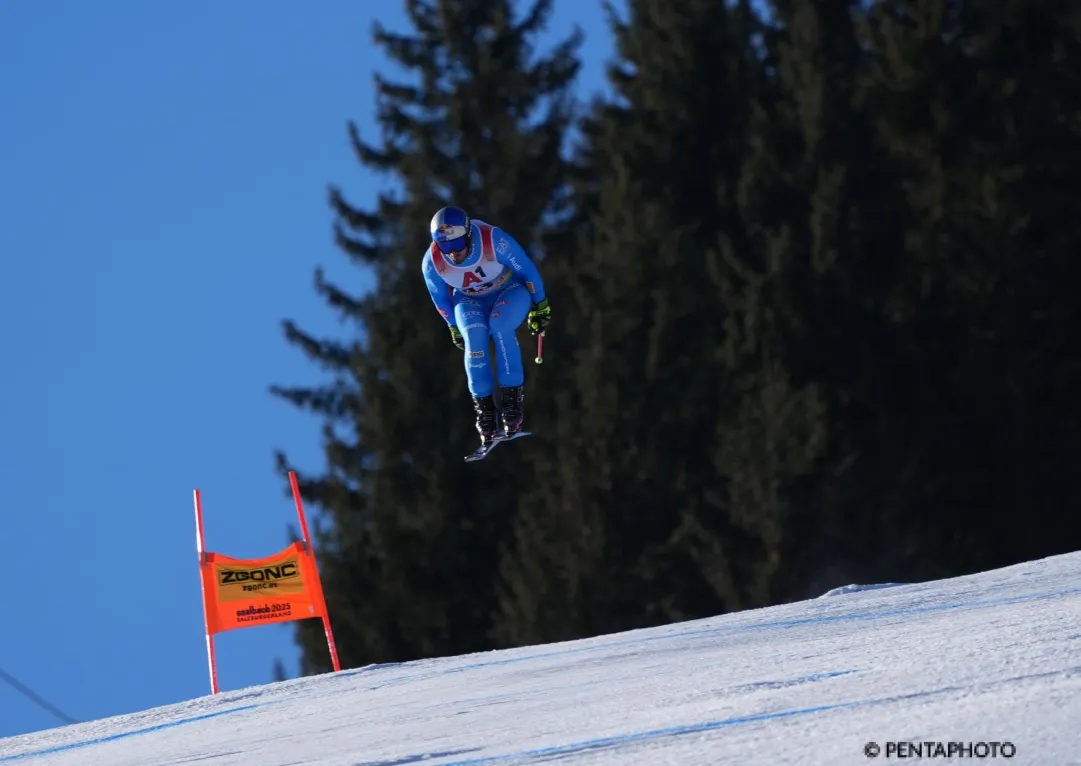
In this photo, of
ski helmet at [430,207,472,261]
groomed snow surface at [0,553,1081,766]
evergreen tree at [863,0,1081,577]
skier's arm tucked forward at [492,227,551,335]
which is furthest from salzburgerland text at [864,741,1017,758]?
evergreen tree at [863,0,1081,577]

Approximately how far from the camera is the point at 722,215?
26.0 metres

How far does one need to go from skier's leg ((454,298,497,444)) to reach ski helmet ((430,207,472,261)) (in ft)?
1.67

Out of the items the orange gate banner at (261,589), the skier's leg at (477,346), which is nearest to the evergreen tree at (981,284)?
the orange gate banner at (261,589)

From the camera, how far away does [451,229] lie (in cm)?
1137

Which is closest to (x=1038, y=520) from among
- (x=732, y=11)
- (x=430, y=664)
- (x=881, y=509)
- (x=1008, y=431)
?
(x=1008, y=431)

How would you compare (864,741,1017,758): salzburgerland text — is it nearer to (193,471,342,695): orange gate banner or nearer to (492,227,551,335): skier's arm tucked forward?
(492,227,551,335): skier's arm tucked forward

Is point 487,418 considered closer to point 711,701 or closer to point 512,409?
point 512,409

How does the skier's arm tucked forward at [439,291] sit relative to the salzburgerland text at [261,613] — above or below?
above

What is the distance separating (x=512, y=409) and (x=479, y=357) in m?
0.42

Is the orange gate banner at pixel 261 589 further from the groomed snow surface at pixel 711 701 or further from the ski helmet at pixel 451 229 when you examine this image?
the ski helmet at pixel 451 229

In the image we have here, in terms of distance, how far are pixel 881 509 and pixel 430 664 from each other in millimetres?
12340

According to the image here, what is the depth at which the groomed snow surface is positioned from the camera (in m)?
5.95

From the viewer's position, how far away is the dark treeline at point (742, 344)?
2320cm

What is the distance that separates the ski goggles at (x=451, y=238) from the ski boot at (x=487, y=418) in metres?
1.03
